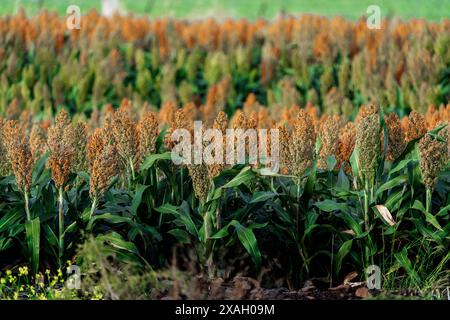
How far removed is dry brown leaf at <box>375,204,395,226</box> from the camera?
15.4ft

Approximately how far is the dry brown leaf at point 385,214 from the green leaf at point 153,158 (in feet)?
3.65

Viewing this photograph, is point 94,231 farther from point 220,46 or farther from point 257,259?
point 220,46

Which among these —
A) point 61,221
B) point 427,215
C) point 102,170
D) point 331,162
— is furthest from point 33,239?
point 427,215

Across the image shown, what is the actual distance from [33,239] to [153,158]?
74 centimetres

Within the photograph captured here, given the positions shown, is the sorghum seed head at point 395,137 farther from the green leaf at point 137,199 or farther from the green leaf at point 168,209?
the green leaf at point 137,199

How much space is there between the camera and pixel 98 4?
20.3 m

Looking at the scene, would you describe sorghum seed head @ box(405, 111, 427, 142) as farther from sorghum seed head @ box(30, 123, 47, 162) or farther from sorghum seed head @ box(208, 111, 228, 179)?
sorghum seed head @ box(30, 123, 47, 162)

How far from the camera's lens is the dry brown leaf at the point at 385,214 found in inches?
185

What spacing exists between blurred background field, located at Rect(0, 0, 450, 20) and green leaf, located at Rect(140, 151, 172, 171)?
1323 centimetres

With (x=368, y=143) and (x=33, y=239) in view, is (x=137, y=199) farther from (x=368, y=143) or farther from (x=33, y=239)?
(x=368, y=143)

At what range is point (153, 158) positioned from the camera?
4848mm
